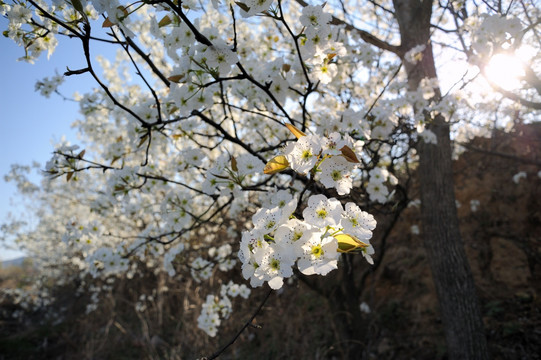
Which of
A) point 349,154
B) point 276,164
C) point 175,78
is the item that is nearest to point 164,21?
point 175,78

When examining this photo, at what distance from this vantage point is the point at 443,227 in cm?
269

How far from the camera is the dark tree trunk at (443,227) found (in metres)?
2.51

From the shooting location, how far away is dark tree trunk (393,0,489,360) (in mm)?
2506

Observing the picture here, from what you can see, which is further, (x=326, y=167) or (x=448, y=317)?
(x=448, y=317)

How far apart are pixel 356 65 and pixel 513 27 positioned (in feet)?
Result: 4.18

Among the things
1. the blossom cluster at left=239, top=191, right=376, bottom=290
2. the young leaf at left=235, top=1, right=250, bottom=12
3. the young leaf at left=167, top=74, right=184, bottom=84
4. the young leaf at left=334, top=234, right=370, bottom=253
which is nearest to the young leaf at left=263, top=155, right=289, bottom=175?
the blossom cluster at left=239, top=191, right=376, bottom=290

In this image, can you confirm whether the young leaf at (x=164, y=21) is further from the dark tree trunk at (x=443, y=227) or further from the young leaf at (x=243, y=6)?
the dark tree trunk at (x=443, y=227)

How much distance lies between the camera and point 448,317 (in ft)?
8.48

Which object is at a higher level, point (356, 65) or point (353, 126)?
point (356, 65)

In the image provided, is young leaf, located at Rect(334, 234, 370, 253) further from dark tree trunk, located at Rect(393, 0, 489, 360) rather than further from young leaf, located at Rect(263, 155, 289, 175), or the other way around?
dark tree trunk, located at Rect(393, 0, 489, 360)

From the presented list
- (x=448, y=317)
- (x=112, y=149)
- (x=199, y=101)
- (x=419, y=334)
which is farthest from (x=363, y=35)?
(x=419, y=334)

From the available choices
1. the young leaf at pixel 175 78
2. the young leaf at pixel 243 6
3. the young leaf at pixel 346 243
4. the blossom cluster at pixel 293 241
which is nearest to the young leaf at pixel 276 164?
the blossom cluster at pixel 293 241

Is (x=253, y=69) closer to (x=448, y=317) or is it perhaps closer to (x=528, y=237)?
(x=448, y=317)

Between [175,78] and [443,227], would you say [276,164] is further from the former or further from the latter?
[443,227]
